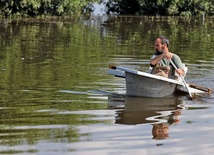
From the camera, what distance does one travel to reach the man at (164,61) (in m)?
12.6

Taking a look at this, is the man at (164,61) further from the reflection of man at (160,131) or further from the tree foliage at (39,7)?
the tree foliage at (39,7)

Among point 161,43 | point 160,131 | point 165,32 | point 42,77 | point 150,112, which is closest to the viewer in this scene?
point 160,131

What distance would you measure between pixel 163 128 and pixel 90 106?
2.11m

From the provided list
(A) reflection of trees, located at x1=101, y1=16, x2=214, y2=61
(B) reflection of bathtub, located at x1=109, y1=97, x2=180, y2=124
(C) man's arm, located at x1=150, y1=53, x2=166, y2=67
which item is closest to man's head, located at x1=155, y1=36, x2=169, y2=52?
(C) man's arm, located at x1=150, y1=53, x2=166, y2=67

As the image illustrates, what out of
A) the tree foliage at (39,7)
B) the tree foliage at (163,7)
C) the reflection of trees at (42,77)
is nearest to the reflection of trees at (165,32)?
the tree foliage at (163,7)

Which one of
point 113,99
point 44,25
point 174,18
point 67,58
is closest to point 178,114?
point 113,99

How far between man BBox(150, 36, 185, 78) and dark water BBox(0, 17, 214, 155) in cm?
53

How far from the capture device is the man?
12555mm

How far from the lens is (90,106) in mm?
11789

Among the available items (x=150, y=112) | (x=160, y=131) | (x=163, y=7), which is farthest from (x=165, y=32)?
(x=160, y=131)

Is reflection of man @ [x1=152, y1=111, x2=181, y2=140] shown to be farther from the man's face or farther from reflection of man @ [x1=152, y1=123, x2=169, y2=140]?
the man's face

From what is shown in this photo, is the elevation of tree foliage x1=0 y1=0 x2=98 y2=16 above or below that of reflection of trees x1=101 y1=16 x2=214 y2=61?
above

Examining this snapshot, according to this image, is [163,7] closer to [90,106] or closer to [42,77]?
[42,77]

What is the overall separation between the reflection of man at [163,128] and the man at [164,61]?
1674 millimetres
